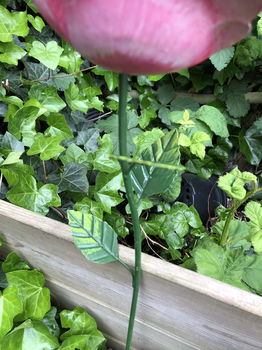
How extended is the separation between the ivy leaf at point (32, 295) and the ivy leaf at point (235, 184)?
402 mm

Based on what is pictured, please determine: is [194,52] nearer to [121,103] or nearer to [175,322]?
[121,103]

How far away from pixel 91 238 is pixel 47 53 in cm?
51

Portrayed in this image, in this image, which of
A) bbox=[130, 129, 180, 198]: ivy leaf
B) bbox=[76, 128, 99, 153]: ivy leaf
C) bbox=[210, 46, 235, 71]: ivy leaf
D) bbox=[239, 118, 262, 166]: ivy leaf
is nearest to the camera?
bbox=[130, 129, 180, 198]: ivy leaf

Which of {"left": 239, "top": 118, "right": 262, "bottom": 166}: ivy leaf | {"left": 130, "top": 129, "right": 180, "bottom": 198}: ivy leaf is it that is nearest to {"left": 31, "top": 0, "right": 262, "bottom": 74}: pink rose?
{"left": 130, "top": 129, "right": 180, "bottom": 198}: ivy leaf

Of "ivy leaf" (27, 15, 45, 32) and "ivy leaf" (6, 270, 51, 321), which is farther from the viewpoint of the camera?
"ivy leaf" (27, 15, 45, 32)

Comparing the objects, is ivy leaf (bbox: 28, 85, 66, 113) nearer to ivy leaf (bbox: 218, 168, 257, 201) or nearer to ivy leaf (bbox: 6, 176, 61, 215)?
ivy leaf (bbox: 6, 176, 61, 215)

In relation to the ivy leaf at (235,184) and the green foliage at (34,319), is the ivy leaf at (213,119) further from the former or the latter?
the green foliage at (34,319)

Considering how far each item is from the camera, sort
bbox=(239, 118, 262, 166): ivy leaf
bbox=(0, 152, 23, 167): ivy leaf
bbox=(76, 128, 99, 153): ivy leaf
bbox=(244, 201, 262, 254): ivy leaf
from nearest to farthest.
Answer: bbox=(244, 201, 262, 254): ivy leaf < bbox=(0, 152, 23, 167): ivy leaf < bbox=(76, 128, 99, 153): ivy leaf < bbox=(239, 118, 262, 166): ivy leaf

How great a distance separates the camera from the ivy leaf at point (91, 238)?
0.56m

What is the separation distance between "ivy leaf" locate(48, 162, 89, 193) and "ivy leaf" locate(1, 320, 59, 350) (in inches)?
10.8

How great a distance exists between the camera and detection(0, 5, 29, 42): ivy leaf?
0.83 meters

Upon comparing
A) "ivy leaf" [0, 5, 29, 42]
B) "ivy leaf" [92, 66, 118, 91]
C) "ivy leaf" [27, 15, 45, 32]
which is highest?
"ivy leaf" [27, 15, 45, 32]

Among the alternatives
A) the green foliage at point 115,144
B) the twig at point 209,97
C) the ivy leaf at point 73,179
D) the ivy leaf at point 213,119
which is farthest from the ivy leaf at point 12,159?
the twig at point 209,97

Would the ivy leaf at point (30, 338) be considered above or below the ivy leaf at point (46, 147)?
below
